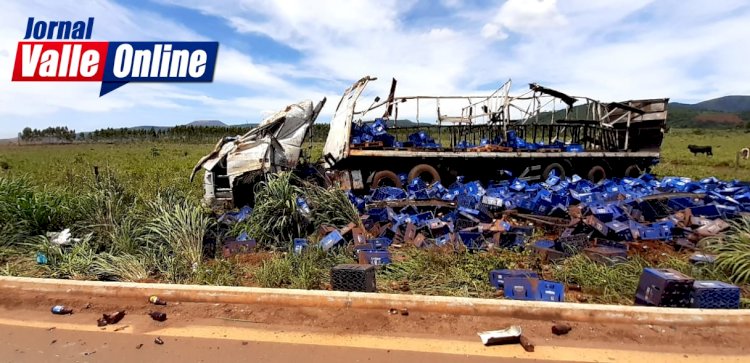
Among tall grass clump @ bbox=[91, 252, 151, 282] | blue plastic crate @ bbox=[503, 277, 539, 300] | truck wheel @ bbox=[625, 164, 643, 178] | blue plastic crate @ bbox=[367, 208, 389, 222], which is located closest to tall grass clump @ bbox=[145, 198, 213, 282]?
tall grass clump @ bbox=[91, 252, 151, 282]

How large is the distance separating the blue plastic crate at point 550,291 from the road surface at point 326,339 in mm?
495

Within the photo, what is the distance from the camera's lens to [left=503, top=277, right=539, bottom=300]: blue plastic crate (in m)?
3.96

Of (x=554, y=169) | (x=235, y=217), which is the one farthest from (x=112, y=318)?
(x=554, y=169)

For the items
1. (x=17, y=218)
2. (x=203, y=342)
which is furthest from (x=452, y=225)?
(x=17, y=218)

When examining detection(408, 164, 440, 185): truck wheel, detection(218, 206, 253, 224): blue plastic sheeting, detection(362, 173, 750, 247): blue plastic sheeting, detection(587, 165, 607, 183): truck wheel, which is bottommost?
detection(218, 206, 253, 224): blue plastic sheeting

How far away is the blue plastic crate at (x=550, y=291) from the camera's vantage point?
12.7 feet

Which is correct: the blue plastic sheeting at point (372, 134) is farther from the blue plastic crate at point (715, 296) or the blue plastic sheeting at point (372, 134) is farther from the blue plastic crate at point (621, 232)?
the blue plastic crate at point (715, 296)

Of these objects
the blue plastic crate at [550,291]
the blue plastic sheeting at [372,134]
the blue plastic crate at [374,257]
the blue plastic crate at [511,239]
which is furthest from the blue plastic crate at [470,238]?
the blue plastic sheeting at [372,134]

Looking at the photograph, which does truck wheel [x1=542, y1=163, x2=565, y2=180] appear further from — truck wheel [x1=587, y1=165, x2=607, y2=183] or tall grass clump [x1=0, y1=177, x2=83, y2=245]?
tall grass clump [x1=0, y1=177, x2=83, y2=245]

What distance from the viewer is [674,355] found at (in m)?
3.03

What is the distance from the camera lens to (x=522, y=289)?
13.0 ft

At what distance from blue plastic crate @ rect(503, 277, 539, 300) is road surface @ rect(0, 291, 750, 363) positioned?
0.53 meters

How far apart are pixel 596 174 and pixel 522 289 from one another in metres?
9.17

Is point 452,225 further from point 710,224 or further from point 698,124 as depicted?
point 698,124
